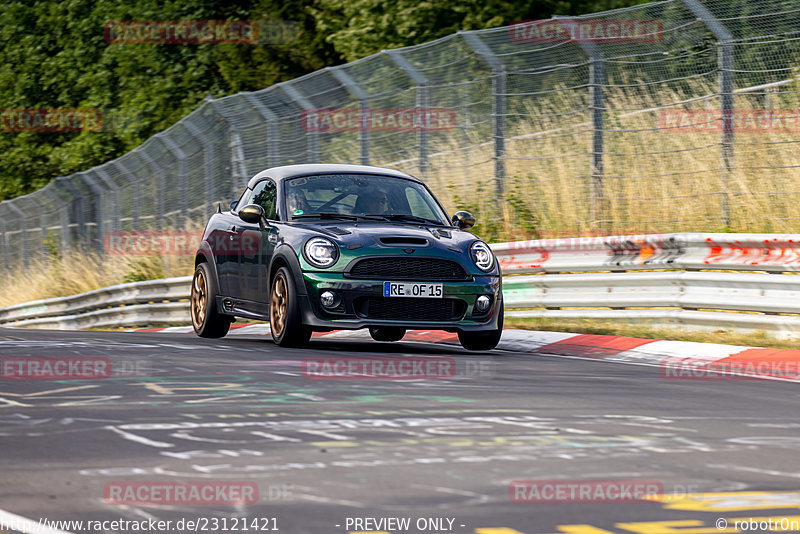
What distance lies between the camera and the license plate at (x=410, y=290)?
10305mm

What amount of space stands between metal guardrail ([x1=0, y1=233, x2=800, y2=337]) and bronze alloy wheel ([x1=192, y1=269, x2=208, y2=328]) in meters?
3.09

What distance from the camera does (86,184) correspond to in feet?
87.8

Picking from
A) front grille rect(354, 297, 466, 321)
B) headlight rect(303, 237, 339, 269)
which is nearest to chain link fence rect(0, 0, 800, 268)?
front grille rect(354, 297, 466, 321)

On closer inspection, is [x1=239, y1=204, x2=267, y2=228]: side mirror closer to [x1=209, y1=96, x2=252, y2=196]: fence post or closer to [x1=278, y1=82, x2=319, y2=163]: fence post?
[x1=278, y1=82, x2=319, y2=163]: fence post

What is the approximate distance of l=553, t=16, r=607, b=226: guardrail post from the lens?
1441 cm

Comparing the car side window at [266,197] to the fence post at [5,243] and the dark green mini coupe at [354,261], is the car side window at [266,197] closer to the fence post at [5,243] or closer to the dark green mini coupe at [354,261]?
the dark green mini coupe at [354,261]

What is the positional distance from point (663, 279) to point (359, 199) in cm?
284

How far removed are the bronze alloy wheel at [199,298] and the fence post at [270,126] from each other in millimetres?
6035

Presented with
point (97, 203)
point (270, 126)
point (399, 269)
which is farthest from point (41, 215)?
point (399, 269)

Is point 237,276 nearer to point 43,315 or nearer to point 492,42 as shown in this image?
point 492,42

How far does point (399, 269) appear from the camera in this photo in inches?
408

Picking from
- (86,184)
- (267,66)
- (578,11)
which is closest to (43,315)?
(86,184)
